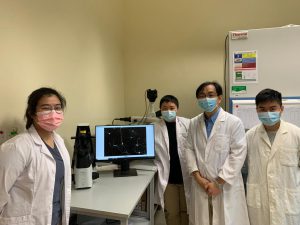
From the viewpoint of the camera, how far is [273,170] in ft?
5.62

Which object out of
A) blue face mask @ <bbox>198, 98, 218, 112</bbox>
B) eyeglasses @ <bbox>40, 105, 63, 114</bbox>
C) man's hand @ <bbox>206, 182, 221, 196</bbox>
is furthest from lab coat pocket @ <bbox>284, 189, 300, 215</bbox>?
eyeglasses @ <bbox>40, 105, 63, 114</bbox>

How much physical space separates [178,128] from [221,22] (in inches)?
62.4

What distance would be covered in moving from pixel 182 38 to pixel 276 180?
6.97ft

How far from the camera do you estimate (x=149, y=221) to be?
2029mm

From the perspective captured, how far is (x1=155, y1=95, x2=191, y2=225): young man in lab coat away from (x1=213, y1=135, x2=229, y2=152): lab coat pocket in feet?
1.49

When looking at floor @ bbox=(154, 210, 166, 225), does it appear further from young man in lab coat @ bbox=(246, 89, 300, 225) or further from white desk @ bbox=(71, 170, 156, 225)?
young man in lab coat @ bbox=(246, 89, 300, 225)

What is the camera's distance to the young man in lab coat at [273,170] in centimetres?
167

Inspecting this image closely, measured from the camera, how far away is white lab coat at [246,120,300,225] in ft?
5.48

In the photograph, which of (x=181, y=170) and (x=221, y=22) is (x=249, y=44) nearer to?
(x=221, y=22)

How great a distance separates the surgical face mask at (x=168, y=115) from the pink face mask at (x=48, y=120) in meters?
1.15

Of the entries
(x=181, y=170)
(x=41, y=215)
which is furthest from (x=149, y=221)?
(x=41, y=215)

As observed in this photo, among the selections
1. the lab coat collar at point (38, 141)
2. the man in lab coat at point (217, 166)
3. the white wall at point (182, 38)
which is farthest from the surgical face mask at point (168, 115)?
the lab coat collar at point (38, 141)

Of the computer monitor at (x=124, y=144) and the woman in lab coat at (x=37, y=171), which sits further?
the computer monitor at (x=124, y=144)

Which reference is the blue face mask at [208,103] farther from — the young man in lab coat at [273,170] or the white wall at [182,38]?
the white wall at [182,38]
